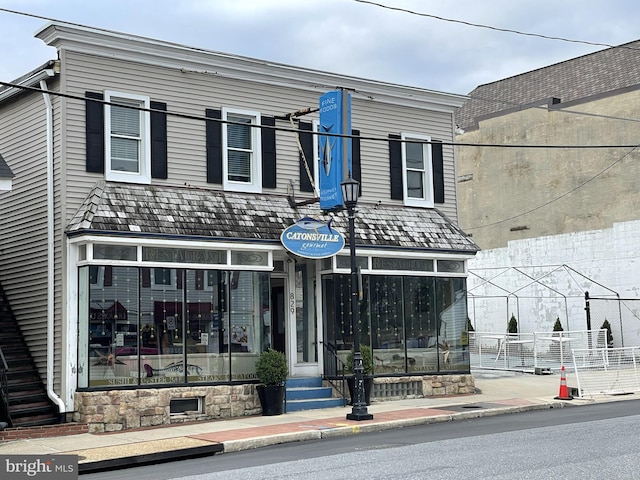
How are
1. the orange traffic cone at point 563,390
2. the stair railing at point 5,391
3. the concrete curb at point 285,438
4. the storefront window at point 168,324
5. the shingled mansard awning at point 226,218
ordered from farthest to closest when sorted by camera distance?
1. the orange traffic cone at point 563,390
2. the shingled mansard awning at point 226,218
3. the storefront window at point 168,324
4. the stair railing at point 5,391
5. the concrete curb at point 285,438

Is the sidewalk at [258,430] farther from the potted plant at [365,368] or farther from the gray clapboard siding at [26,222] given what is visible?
the gray clapboard siding at [26,222]

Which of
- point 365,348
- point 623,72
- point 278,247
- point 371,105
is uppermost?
point 623,72

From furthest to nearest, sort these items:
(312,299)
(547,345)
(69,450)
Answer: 1. (547,345)
2. (312,299)
3. (69,450)

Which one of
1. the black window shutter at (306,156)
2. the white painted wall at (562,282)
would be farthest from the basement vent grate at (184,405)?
the white painted wall at (562,282)

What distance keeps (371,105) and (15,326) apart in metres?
9.60

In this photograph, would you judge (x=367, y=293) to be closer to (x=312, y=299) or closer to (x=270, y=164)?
(x=312, y=299)

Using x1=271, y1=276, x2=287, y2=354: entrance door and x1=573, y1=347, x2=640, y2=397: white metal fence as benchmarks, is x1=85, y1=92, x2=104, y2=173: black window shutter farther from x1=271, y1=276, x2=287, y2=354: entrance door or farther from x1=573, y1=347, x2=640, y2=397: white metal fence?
x1=573, y1=347, x2=640, y2=397: white metal fence

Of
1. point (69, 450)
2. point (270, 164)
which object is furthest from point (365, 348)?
point (69, 450)

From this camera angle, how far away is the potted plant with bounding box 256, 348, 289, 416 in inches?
709

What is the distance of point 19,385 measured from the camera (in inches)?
658

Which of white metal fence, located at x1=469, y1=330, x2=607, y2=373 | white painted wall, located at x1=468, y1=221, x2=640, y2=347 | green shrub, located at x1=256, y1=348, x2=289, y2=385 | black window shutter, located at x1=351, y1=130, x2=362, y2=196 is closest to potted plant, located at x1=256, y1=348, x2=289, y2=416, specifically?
green shrub, located at x1=256, y1=348, x2=289, y2=385

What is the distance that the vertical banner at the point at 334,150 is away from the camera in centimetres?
1883

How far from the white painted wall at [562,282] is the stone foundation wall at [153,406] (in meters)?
17.7

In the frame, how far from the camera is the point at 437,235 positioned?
21766 millimetres
